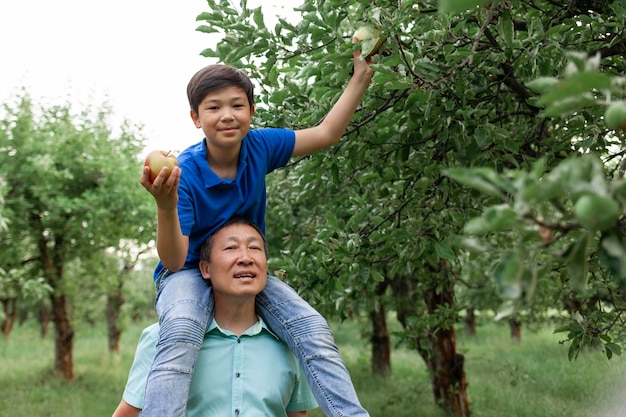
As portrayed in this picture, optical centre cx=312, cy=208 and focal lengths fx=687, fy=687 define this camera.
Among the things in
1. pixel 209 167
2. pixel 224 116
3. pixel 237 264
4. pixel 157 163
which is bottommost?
pixel 237 264

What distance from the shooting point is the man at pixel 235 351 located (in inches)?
114

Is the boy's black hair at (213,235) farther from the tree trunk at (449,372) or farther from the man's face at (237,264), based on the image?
the tree trunk at (449,372)

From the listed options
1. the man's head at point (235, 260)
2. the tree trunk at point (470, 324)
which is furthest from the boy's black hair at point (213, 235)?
the tree trunk at point (470, 324)

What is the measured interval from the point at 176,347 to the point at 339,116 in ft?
3.94

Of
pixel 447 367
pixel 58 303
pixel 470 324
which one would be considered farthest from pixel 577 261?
pixel 470 324

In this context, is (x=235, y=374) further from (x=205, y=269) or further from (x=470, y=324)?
(x=470, y=324)

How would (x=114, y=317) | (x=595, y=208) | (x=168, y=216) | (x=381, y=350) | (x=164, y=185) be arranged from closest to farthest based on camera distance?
1. (x=595, y=208)
2. (x=164, y=185)
3. (x=168, y=216)
4. (x=381, y=350)
5. (x=114, y=317)

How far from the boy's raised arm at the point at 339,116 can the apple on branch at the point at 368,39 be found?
0.62ft

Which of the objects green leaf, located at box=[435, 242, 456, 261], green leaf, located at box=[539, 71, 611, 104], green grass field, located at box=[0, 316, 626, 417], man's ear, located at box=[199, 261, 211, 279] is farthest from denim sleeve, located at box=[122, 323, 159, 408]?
green grass field, located at box=[0, 316, 626, 417]

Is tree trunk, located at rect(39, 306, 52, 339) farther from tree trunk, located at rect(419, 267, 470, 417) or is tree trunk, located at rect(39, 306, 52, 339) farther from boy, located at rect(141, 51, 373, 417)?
boy, located at rect(141, 51, 373, 417)

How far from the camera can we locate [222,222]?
296cm

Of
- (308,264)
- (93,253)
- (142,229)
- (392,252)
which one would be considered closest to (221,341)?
(308,264)

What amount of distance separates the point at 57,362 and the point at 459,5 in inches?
523

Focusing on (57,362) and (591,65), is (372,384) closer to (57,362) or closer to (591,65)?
(57,362)
